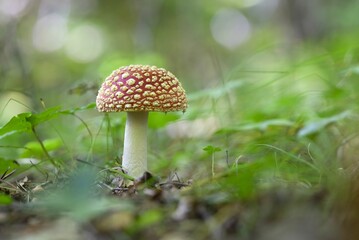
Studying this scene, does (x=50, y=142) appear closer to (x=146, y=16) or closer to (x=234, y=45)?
(x=146, y=16)

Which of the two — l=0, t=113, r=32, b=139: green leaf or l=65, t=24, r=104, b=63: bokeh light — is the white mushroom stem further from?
l=65, t=24, r=104, b=63: bokeh light

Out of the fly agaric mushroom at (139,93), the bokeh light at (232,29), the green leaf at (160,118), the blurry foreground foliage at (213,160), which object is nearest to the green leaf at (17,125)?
the blurry foreground foliage at (213,160)

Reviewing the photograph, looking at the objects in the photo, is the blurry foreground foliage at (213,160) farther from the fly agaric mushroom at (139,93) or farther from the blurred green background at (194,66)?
the fly agaric mushroom at (139,93)

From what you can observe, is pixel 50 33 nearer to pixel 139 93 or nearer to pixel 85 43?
pixel 85 43

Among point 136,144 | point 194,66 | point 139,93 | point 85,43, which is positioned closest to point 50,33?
point 85,43

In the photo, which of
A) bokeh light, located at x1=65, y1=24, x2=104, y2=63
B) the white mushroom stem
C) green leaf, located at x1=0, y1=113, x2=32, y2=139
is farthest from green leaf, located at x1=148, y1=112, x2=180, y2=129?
bokeh light, located at x1=65, y1=24, x2=104, y2=63

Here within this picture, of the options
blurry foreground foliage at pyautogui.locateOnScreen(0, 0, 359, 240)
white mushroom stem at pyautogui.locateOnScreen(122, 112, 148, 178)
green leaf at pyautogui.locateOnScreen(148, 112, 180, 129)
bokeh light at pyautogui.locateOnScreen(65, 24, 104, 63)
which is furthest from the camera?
bokeh light at pyautogui.locateOnScreen(65, 24, 104, 63)
